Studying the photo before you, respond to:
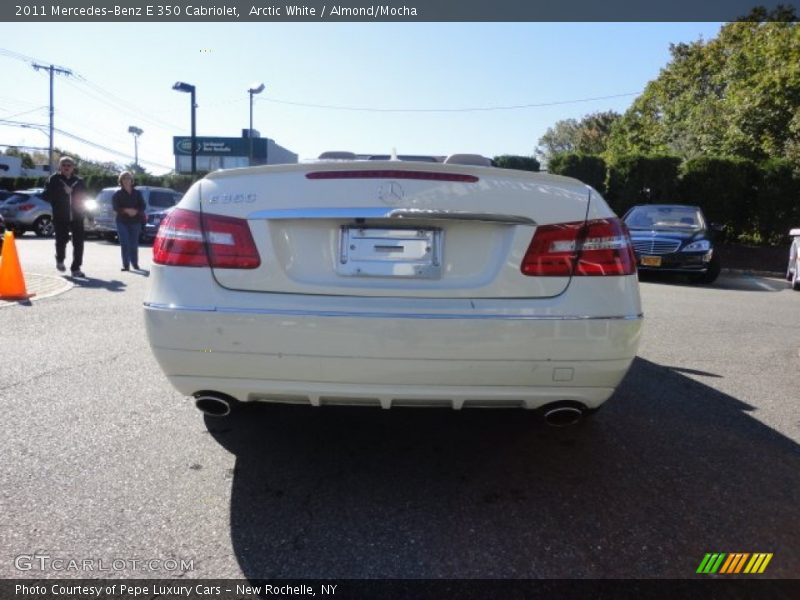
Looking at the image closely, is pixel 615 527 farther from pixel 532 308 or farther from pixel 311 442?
pixel 311 442

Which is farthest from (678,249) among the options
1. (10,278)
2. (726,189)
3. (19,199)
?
(19,199)

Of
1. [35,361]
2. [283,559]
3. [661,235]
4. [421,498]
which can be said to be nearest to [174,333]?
[283,559]

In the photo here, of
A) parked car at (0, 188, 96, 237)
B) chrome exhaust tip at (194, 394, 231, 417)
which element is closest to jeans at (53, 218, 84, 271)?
chrome exhaust tip at (194, 394, 231, 417)

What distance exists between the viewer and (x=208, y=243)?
2.38 metres

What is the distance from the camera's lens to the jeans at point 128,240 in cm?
973

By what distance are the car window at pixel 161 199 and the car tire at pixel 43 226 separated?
4281 mm

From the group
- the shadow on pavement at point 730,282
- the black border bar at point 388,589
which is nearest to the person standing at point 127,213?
the black border bar at point 388,589

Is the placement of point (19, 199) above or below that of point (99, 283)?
above

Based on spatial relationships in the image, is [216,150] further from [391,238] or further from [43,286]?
[391,238]

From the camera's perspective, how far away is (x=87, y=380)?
3.99 m

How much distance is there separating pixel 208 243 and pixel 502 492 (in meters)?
1.63

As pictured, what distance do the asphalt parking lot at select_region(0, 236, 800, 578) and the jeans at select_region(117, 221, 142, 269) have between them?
18.7 ft

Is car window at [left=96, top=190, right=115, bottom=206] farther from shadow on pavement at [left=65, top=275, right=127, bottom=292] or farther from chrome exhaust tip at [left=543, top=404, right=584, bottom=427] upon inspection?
chrome exhaust tip at [left=543, top=404, right=584, bottom=427]

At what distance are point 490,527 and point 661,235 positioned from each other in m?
10.4
